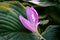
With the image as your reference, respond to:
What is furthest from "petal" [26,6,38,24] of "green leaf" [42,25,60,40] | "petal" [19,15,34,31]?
"green leaf" [42,25,60,40]

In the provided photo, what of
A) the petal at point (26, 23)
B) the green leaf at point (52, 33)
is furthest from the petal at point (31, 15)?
the green leaf at point (52, 33)

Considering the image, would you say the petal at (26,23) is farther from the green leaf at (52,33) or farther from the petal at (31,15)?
the green leaf at (52,33)

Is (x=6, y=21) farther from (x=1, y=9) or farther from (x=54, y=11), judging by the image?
(x=54, y=11)

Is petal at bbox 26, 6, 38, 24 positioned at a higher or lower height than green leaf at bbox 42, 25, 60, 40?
higher

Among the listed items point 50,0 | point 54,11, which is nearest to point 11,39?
point 54,11

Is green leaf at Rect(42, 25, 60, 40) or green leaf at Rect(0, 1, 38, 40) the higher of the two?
green leaf at Rect(0, 1, 38, 40)

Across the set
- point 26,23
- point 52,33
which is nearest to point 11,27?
point 26,23

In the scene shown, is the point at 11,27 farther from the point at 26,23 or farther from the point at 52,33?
the point at 52,33

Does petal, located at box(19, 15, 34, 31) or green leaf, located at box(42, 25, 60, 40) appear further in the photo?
green leaf, located at box(42, 25, 60, 40)

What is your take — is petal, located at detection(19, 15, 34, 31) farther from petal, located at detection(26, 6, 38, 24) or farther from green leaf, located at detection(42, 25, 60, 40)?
green leaf, located at detection(42, 25, 60, 40)

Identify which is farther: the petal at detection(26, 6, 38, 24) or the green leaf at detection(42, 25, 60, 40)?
the green leaf at detection(42, 25, 60, 40)

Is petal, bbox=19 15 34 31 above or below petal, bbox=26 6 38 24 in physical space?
below
